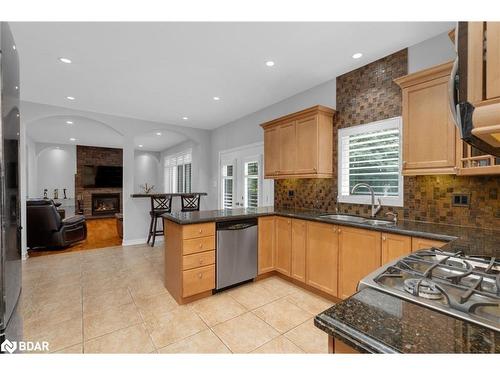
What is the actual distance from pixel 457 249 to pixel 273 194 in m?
2.96

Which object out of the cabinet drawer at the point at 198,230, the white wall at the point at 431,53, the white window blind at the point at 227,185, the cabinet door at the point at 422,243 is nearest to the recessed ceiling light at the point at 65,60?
the cabinet drawer at the point at 198,230

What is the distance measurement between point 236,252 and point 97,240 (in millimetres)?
4333

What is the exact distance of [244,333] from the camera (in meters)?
2.01

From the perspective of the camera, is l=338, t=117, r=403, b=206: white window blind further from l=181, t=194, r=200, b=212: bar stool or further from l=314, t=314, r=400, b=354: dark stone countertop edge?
l=181, t=194, r=200, b=212: bar stool

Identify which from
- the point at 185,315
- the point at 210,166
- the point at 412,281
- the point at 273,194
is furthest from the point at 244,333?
the point at 210,166

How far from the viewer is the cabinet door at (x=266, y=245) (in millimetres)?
3023

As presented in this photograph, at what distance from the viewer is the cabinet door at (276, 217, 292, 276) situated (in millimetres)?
2955

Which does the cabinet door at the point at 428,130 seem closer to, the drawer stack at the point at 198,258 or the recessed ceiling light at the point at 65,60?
the drawer stack at the point at 198,258

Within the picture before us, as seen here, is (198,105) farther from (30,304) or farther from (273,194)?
(30,304)

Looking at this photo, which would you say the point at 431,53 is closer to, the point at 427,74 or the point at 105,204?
the point at 427,74

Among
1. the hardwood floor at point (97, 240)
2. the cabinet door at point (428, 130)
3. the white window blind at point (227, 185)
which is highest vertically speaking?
the cabinet door at point (428, 130)

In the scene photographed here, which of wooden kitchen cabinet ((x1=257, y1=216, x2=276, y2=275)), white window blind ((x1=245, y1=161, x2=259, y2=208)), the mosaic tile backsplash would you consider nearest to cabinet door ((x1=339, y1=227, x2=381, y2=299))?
the mosaic tile backsplash

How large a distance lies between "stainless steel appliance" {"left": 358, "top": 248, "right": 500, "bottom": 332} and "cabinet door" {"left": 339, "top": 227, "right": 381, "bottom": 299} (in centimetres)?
99

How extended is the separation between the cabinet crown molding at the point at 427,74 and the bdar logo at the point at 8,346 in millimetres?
3230
